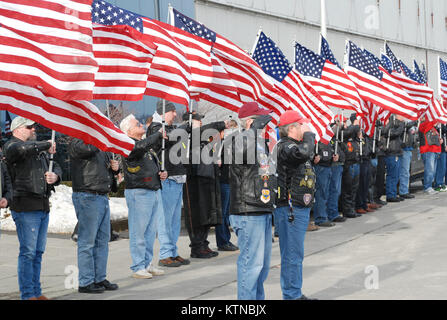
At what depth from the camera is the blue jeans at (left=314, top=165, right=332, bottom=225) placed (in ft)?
44.7

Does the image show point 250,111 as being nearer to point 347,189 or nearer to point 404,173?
point 347,189

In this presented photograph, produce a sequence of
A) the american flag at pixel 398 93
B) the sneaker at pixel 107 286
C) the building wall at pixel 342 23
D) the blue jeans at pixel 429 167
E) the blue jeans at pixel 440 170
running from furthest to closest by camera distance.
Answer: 1. the building wall at pixel 342 23
2. the blue jeans at pixel 440 170
3. the blue jeans at pixel 429 167
4. the american flag at pixel 398 93
5. the sneaker at pixel 107 286

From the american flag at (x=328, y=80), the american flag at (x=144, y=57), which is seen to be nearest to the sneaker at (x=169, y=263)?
the american flag at (x=144, y=57)

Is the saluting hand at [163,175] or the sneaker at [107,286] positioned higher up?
the saluting hand at [163,175]

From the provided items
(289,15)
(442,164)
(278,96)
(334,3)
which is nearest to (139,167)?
(278,96)

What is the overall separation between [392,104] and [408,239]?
3.52 meters

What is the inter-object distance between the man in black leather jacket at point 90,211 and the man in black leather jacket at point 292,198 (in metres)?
2.21

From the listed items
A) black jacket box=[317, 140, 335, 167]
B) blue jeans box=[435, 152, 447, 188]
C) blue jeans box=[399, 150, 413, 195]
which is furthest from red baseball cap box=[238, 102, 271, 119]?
blue jeans box=[435, 152, 447, 188]

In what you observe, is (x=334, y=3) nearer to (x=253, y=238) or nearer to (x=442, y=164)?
(x=442, y=164)

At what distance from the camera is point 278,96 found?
10695 millimetres

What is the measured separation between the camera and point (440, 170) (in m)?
20.1

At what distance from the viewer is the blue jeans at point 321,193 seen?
13.6m

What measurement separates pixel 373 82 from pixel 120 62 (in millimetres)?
7349

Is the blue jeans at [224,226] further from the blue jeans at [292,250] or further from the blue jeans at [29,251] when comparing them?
the blue jeans at [29,251]
